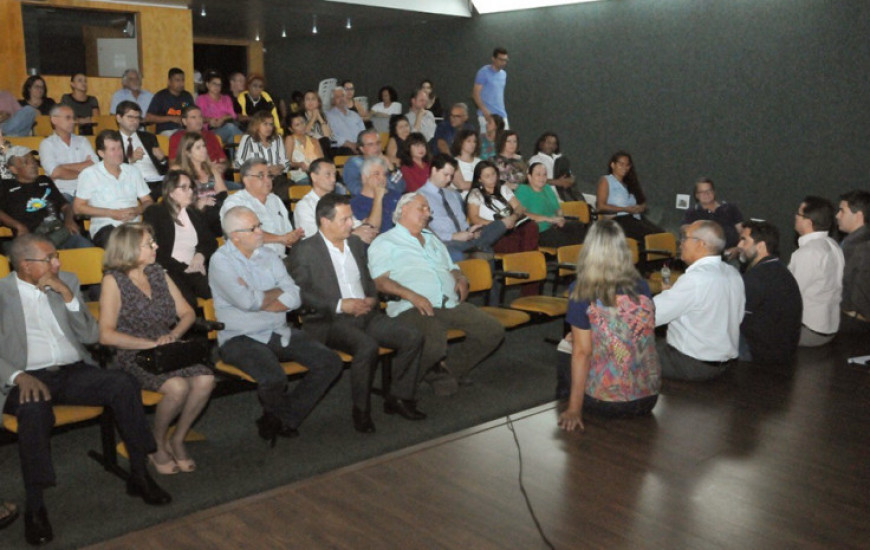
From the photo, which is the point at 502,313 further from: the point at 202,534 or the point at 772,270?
the point at 202,534

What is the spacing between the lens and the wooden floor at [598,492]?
282 cm

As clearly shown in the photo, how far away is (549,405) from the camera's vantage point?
13.4 ft

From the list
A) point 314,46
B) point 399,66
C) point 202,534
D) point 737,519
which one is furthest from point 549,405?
point 314,46

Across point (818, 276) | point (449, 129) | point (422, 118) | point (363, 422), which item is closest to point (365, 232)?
point (363, 422)

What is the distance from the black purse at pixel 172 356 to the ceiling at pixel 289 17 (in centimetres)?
789

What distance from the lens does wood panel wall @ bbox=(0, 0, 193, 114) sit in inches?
385

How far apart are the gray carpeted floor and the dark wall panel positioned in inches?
187

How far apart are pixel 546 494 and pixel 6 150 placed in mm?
4595

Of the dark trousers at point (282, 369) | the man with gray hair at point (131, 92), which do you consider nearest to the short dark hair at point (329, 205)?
the dark trousers at point (282, 369)

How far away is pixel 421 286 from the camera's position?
4.65m

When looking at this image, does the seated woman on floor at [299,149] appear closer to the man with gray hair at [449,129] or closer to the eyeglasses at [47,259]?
the man with gray hair at [449,129]

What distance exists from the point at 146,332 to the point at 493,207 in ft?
10.3

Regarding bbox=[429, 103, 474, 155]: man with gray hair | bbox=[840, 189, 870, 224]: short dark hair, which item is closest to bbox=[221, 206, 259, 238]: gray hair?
bbox=[840, 189, 870, 224]: short dark hair

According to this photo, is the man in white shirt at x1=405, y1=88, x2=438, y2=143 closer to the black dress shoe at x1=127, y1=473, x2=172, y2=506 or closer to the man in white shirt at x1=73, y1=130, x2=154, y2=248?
the man in white shirt at x1=73, y1=130, x2=154, y2=248
